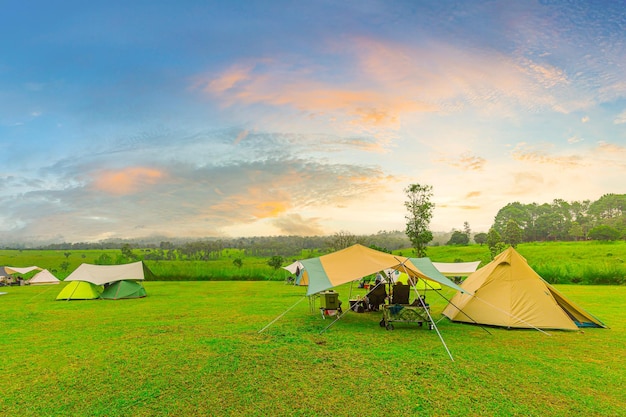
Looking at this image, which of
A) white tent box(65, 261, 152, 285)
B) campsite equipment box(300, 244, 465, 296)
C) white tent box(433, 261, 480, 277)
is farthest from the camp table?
white tent box(433, 261, 480, 277)

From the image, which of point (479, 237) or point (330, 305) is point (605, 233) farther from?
point (330, 305)

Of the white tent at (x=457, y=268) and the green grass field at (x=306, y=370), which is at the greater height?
the white tent at (x=457, y=268)

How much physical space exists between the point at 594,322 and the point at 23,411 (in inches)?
522

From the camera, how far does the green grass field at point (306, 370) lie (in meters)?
5.16

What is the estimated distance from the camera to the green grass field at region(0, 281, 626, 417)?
516 cm

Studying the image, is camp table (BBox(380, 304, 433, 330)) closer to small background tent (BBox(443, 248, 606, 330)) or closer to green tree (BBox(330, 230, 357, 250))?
small background tent (BBox(443, 248, 606, 330))

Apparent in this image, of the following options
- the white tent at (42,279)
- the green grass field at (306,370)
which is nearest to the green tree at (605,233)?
the green grass field at (306,370)

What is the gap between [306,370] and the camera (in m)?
6.64

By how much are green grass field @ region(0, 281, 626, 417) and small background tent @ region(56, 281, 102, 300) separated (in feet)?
27.2

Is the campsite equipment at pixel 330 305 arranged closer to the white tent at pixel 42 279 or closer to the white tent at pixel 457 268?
the white tent at pixel 457 268

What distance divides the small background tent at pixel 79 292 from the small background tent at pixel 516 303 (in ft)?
59.3

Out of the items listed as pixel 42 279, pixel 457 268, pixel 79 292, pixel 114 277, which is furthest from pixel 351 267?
pixel 42 279

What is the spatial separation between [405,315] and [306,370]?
466 cm

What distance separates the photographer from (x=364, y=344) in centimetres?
860
